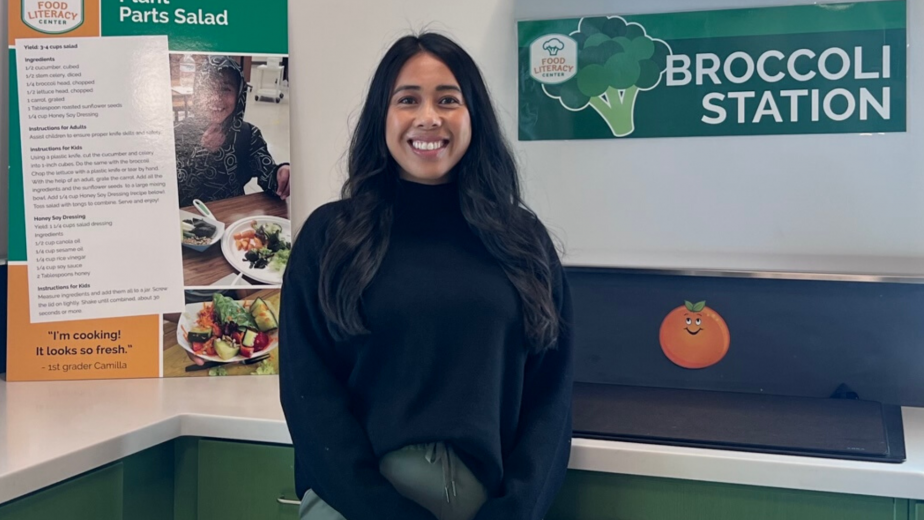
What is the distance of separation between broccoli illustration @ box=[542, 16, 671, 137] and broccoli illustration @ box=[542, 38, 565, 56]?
3 centimetres

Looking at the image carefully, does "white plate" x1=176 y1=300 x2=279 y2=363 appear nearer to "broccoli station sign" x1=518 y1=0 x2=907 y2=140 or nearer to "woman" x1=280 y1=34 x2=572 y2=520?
"woman" x1=280 y1=34 x2=572 y2=520

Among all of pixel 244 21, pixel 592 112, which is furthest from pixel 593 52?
pixel 244 21

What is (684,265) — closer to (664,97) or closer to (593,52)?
(664,97)

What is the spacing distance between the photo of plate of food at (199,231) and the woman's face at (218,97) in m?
0.21

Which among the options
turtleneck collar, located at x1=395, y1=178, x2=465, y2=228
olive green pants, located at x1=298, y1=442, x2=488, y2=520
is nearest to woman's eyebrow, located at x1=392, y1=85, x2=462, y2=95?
turtleneck collar, located at x1=395, y1=178, x2=465, y2=228

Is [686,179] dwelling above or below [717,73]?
below

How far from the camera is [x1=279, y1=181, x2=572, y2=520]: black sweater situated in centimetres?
119

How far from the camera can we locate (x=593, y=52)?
176 centimetres

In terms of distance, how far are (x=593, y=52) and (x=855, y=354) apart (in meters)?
0.77

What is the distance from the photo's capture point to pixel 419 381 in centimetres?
121

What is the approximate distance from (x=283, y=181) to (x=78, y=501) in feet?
2.74

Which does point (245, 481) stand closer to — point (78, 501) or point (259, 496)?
point (259, 496)

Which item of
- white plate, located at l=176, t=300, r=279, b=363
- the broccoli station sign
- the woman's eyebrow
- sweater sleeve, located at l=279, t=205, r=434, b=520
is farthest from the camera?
white plate, located at l=176, t=300, r=279, b=363

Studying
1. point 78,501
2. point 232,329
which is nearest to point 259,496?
point 78,501
